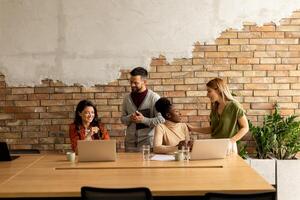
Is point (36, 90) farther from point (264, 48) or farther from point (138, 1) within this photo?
point (264, 48)

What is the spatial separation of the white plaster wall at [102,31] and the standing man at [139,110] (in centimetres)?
76

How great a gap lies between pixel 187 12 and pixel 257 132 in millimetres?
1706

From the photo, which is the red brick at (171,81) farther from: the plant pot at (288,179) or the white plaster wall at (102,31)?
the plant pot at (288,179)

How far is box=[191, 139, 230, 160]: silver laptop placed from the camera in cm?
373

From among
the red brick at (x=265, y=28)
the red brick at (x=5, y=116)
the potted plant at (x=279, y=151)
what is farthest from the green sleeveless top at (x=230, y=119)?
the red brick at (x=5, y=116)

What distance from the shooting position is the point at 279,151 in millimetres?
5195

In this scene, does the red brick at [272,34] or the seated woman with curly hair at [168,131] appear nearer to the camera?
the seated woman with curly hair at [168,131]

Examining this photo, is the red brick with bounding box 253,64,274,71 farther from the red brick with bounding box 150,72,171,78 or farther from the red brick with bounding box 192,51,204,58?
the red brick with bounding box 150,72,171,78

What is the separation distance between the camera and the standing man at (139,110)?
187 inches

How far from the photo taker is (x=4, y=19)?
5.53 m

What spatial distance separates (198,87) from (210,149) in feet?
5.91

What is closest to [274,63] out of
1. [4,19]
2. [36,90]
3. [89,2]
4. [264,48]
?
[264,48]

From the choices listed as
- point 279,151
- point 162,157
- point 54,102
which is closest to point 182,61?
point 279,151

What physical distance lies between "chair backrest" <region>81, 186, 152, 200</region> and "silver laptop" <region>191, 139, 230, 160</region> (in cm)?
111
